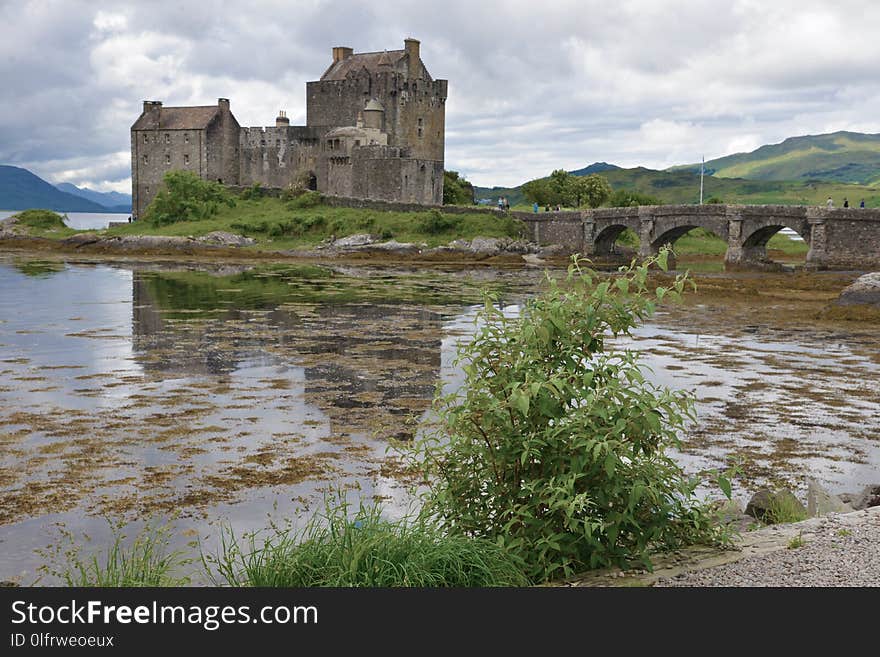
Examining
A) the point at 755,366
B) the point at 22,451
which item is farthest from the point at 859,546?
the point at 755,366

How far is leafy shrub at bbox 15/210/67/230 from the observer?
78.4 meters

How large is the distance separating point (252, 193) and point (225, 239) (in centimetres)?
1148

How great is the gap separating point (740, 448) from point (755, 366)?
824 cm

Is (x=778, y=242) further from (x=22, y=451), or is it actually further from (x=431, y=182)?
(x=22, y=451)

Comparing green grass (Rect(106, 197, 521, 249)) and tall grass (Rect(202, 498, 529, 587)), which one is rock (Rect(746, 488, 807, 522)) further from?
green grass (Rect(106, 197, 521, 249))

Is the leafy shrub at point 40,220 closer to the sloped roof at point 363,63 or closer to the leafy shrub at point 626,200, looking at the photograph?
the sloped roof at point 363,63

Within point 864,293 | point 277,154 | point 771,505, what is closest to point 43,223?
point 277,154

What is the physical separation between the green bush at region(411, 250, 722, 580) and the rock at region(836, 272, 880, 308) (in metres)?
27.6

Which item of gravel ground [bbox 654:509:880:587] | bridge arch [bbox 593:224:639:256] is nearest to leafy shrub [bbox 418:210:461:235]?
bridge arch [bbox 593:224:639:256]

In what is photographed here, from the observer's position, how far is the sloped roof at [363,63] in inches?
3051

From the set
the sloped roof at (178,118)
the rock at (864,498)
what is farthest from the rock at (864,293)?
the sloped roof at (178,118)

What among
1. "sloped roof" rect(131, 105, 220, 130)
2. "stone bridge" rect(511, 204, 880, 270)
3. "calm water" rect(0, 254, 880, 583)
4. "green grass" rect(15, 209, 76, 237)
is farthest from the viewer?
"sloped roof" rect(131, 105, 220, 130)

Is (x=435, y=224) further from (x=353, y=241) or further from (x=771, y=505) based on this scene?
(x=771, y=505)

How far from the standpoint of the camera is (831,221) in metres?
54.9
